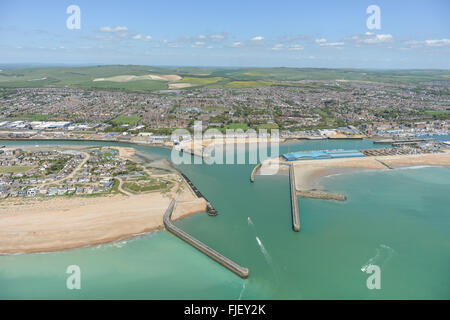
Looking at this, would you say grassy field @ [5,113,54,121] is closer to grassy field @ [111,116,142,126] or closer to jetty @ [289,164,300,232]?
grassy field @ [111,116,142,126]

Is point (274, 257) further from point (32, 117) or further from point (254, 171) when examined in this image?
point (32, 117)

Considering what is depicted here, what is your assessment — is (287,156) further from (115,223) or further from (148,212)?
(115,223)

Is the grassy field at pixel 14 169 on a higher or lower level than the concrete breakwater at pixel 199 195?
higher

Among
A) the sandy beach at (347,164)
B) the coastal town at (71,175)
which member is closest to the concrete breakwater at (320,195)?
the sandy beach at (347,164)

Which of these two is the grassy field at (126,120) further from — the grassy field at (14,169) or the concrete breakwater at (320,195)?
the concrete breakwater at (320,195)

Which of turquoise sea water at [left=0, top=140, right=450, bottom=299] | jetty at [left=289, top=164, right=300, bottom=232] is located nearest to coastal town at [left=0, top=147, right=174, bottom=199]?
turquoise sea water at [left=0, top=140, right=450, bottom=299]

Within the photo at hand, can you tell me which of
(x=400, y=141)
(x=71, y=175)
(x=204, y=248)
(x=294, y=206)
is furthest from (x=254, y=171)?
(x=400, y=141)

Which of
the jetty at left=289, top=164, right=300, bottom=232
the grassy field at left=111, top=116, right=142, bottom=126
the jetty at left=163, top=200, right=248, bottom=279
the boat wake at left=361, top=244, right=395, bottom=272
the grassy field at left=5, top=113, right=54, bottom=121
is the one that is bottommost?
the boat wake at left=361, top=244, right=395, bottom=272
